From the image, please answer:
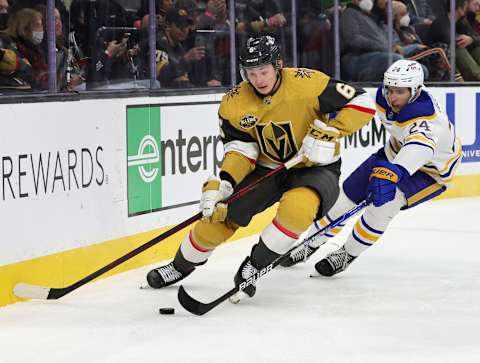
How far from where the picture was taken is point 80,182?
457 cm

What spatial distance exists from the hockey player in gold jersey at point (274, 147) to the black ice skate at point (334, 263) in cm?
50

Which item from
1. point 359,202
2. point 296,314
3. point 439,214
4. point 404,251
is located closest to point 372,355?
point 296,314

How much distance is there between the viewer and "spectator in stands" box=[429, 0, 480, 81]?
7980 mm

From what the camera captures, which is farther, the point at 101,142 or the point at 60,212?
the point at 101,142

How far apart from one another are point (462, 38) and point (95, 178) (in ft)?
13.7

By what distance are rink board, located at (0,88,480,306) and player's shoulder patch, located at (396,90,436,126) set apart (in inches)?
46.8

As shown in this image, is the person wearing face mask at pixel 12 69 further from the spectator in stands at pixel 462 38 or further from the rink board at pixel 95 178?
the spectator in stands at pixel 462 38

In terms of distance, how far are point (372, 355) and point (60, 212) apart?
1585 mm

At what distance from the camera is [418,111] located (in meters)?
4.62

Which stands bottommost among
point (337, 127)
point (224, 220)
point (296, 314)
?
point (296, 314)

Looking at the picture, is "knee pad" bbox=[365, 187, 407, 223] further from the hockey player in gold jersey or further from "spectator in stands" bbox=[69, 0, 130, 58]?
"spectator in stands" bbox=[69, 0, 130, 58]

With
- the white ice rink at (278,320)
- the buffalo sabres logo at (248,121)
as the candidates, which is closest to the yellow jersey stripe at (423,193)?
the white ice rink at (278,320)

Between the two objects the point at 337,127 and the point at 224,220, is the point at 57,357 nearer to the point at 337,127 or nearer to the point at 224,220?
the point at 224,220

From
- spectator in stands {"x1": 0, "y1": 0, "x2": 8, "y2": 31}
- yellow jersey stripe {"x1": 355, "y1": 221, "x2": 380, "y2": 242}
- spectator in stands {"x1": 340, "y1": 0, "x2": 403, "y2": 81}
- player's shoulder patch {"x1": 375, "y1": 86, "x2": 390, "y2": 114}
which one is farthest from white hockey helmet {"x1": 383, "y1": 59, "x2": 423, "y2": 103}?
spectator in stands {"x1": 340, "y1": 0, "x2": 403, "y2": 81}
